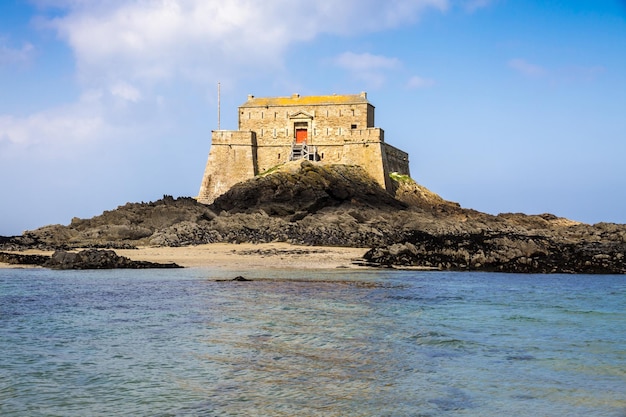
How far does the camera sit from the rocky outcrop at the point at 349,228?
23844mm

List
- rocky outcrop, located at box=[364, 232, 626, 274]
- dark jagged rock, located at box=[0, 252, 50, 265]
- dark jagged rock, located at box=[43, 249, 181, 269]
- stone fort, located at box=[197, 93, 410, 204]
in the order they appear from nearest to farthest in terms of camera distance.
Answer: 1. dark jagged rock, located at box=[43, 249, 181, 269]
2. rocky outcrop, located at box=[364, 232, 626, 274]
3. dark jagged rock, located at box=[0, 252, 50, 265]
4. stone fort, located at box=[197, 93, 410, 204]

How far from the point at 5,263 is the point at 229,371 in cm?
1798

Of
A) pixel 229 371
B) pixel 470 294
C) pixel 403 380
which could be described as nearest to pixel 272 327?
pixel 229 371

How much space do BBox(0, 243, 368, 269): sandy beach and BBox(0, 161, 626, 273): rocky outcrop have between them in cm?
125

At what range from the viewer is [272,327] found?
11.1 meters

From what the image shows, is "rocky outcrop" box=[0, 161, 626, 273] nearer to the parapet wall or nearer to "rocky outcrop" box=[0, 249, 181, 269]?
the parapet wall

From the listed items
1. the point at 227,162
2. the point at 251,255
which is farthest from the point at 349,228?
the point at 227,162

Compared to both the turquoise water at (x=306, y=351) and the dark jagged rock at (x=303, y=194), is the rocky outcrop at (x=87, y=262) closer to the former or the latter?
the turquoise water at (x=306, y=351)

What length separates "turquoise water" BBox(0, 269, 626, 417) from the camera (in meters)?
6.80

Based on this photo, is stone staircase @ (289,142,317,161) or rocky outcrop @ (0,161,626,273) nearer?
rocky outcrop @ (0,161,626,273)

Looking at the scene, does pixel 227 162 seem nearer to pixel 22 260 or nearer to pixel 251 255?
pixel 251 255

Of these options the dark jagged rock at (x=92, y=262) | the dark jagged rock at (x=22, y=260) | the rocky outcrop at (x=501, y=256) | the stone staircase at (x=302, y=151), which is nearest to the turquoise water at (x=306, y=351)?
the dark jagged rock at (x=92, y=262)

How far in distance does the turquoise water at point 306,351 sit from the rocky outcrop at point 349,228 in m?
6.76

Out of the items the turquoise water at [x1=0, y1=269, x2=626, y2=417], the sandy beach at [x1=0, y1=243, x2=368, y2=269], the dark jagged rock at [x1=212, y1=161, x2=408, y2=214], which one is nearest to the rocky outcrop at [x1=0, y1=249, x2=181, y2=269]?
the sandy beach at [x1=0, y1=243, x2=368, y2=269]
